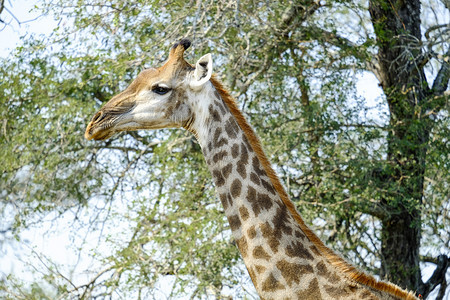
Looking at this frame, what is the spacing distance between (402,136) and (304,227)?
619 cm

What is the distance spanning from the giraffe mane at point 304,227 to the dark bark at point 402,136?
15.6ft

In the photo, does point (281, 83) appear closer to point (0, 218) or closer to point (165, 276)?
point (165, 276)

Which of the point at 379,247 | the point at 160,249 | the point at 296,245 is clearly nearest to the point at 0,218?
the point at 160,249

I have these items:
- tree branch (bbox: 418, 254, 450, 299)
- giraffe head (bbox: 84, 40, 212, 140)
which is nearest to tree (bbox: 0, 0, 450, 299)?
tree branch (bbox: 418, 254, 450, 299)

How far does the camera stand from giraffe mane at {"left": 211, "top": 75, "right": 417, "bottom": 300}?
4.28 meters

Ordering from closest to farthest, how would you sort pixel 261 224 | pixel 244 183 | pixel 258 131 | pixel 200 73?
pixel 261 224 < pixel 244 183 < pixel 200 73 < pixel 258 131

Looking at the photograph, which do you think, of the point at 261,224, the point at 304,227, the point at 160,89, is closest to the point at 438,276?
the point at 304,227

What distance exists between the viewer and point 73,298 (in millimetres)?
10047

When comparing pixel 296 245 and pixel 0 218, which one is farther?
pixel 0 218

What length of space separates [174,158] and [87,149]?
4.62ft

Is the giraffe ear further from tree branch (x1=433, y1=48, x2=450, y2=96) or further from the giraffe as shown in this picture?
tree branch (x1=433, y1=48, x2=450, y2=96)

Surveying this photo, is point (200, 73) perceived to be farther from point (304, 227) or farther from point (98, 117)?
point (304, 227)

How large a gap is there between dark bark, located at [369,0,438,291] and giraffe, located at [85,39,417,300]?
16.0ft

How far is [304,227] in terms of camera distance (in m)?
4.67
